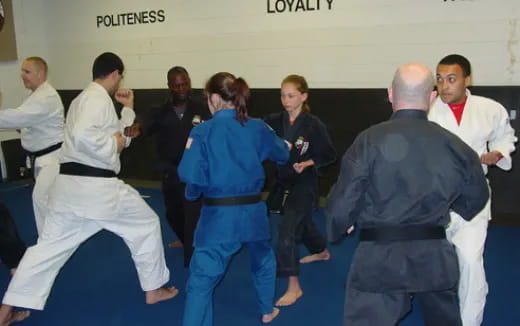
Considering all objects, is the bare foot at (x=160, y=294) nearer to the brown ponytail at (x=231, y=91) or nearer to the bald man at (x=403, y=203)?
the brown ponytail at (x=231, y=91)

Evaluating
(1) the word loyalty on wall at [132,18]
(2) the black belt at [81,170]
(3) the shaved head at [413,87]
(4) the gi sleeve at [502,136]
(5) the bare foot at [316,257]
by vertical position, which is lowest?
(5) the bare foot at [316,257]

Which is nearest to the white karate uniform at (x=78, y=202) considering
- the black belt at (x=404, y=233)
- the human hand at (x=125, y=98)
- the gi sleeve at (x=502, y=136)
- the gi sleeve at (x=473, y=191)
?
the human hand at (x=125, y=98)

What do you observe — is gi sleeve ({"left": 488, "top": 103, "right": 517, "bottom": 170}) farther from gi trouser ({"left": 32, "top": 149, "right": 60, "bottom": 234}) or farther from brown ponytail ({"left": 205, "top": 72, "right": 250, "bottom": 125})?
gi trouser ({"left": 32, "top": 149, "right": 60, "bottom": 234})

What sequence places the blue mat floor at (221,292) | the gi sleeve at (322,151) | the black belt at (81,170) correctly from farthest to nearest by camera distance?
the gi sleeve at (322,151), the blue mat floor at (221,292), the black belt at (81,170)

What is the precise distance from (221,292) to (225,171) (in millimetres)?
1352

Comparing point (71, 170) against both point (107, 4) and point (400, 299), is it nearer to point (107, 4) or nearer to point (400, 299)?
point (400, 299)

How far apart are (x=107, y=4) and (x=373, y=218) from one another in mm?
6647

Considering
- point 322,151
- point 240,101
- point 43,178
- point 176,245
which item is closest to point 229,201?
point 240,101

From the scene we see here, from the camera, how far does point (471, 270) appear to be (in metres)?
2.75

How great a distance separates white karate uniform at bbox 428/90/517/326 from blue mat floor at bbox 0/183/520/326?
467mm

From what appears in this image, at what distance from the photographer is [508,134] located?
3.11 metres

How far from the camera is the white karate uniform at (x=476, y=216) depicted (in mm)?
2764

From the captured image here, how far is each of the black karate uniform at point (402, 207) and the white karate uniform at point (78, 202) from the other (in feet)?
5.18

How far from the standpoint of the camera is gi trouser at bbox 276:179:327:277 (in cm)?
337
